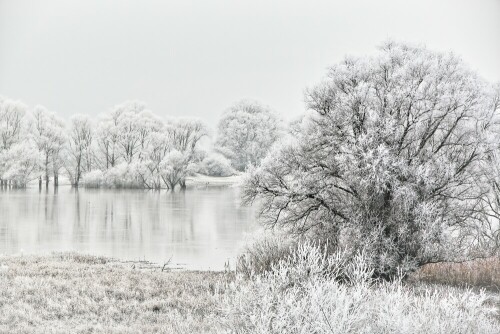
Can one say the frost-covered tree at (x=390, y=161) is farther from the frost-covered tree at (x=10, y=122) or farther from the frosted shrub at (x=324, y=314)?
the frost-covered tree at (x=10, y=122)

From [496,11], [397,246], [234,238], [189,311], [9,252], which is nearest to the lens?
[189,311]

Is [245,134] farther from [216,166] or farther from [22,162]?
[22,162]

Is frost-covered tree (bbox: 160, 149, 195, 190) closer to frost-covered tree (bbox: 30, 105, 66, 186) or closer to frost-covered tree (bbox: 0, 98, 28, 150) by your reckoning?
frost-covered tree (bbox: 30, 105, 66, 186)

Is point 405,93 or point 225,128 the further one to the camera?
point 225,128

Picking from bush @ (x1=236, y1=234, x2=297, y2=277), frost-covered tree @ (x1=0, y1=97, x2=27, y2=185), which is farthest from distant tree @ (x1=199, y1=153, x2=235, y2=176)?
bush @ (x1=236, y1=234, x2=297, y2=277)

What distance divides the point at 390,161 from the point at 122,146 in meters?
52.3

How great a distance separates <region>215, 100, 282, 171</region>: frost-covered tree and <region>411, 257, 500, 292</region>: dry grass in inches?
1928

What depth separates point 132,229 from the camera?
92.2 feet

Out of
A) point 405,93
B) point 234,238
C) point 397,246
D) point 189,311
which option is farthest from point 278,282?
point 234,238

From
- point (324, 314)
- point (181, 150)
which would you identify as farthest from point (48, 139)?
point (324, 314)

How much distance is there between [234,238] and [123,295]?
45.6ft

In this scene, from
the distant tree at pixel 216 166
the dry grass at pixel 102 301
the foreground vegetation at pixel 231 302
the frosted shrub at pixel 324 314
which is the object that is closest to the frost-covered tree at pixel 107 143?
the distant tree at pixel 216 166

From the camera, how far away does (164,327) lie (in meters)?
8.65

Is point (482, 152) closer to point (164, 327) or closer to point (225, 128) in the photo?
point (164, 327)
